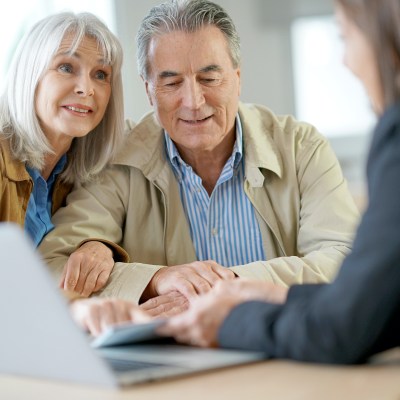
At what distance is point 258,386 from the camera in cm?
97

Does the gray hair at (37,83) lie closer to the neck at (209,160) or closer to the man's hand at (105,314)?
the neck at (209,160)

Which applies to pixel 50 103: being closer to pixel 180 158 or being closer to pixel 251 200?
pixel 180 158

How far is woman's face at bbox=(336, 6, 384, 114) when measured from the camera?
3.61 ft

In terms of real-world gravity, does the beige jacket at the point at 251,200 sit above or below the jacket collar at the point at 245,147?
below

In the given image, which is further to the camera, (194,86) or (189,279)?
(194,86)

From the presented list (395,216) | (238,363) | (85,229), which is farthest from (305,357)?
(85,229)

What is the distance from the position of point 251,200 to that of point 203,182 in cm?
17

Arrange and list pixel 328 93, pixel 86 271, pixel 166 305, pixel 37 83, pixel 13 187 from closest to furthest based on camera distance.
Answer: pixel 166 305 < pixel 86 271 < pixel 13 187 < pixel 37 83 < pixel 328 93

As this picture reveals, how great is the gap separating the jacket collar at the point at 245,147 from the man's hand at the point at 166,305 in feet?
1.67

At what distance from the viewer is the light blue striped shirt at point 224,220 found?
2.36m

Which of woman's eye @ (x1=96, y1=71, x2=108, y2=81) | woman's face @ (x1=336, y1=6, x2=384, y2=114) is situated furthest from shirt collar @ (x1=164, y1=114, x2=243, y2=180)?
woman's face @ (x1=336, y1=6, x2=384, y2=114)

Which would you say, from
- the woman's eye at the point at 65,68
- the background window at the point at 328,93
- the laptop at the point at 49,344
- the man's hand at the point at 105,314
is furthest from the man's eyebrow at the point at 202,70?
the background window at the point at 328,93

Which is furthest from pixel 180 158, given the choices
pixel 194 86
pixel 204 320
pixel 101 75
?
pixel 204 320

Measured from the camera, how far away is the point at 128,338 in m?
1.17
